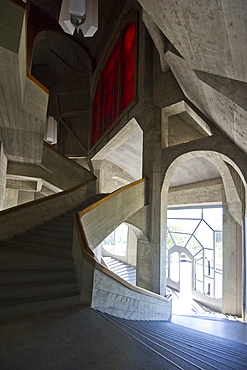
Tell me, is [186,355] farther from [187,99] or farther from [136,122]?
[136,122]

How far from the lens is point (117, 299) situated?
3.50 m

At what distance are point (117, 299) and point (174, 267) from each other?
12788mm

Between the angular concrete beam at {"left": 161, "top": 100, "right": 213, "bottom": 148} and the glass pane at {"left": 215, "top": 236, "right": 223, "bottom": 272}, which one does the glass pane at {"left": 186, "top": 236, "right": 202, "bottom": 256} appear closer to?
the glass pane at {"left": 215, "top": 236, "right": 223, "bottom": 272}

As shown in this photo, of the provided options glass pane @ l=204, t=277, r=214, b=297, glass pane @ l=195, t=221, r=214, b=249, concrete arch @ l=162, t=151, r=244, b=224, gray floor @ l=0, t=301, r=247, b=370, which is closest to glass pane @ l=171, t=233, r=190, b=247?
glass pane @ l=195, t=221, r=214, b=249

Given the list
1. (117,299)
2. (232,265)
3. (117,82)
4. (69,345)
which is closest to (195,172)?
(232,265)

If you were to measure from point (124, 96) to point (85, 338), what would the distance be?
9.61m

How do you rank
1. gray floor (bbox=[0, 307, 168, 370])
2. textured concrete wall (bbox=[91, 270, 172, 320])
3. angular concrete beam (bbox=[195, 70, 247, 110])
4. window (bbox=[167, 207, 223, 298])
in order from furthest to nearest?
window (bbox=[167, 207, 223, 298])
angular concrete beam (bbox=[195, 70, 247, 110])
textured concrete wall (bbox=[91, 270, 172, 320])
gray floor (bbox=[0, 307, 168, 370])

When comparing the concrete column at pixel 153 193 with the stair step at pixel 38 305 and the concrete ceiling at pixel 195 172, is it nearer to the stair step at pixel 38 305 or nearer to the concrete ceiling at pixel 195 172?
the concrete ceiling at pixel 195 172

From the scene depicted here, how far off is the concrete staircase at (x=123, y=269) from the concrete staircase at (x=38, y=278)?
372 inches

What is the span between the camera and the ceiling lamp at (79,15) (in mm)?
4023

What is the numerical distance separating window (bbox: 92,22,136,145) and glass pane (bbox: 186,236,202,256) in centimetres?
890

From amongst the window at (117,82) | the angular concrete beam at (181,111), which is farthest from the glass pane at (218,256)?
the window at (117,82)

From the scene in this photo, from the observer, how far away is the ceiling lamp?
4.02 metres

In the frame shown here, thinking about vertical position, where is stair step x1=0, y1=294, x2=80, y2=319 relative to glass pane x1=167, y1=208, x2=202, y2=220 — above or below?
below
